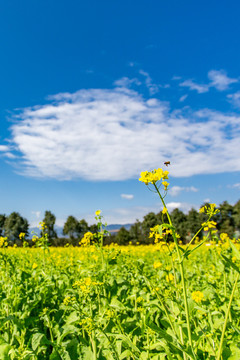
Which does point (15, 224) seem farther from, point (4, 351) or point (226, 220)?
point (4, 351)

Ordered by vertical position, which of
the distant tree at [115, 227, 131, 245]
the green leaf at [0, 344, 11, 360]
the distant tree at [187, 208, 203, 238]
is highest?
the distant tree at [187, 208, 203, 238]

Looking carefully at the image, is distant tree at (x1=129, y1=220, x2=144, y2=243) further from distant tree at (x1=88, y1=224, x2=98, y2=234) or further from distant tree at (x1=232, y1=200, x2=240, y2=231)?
distant tree at (x1=88, y1=224, x2=98, y2=234)

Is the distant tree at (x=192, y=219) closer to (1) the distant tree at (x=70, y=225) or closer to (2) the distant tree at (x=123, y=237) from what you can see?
(2) the distant tree at (x=123, y=237)

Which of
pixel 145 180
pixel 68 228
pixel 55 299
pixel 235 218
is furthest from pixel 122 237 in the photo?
pixel 145 180

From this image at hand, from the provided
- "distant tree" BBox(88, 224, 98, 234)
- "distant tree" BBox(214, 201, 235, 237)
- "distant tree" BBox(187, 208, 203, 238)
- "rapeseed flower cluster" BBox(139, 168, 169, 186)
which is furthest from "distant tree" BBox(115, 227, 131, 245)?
"rapeseed flower cluster" BBox(139, 168, 169, 186)

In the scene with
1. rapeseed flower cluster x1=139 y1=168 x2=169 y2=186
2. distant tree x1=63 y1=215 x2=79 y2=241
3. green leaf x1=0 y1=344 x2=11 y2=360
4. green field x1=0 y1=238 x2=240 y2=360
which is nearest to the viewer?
rapeseed flower cluster x1=139 y1=168 x2=169 y2=186

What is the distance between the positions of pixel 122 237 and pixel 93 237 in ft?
128

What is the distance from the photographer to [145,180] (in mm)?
1472

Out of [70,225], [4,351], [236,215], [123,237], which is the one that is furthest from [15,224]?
[4,351]

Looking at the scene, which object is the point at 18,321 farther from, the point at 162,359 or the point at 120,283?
the point at 162,359

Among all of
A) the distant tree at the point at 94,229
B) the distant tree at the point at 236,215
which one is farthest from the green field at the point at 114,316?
the distant tree at the point at 236,215

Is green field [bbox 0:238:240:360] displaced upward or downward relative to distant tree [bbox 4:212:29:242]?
downward

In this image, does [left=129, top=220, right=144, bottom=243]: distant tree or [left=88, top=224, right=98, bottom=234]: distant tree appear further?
[left=129, top=220, right=144, bottom=243]: distant tree

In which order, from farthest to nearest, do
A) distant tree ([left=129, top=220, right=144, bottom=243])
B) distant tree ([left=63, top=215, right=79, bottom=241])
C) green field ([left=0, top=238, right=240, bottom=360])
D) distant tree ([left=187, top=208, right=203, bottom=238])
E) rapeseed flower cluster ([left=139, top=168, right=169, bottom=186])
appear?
distant tree ([left=63, top=215, right=79, bottom=241]) < distant tree ([left=187, top=208, right=203, bottom=238]) < distant tree ([left=129, top=220, right=144, bottom=243]) < green field ([left=0, top=238, right=240, bottom=360]) < rapeseed flower cluster ([left=139, top=168, right=169, bottom=186])
